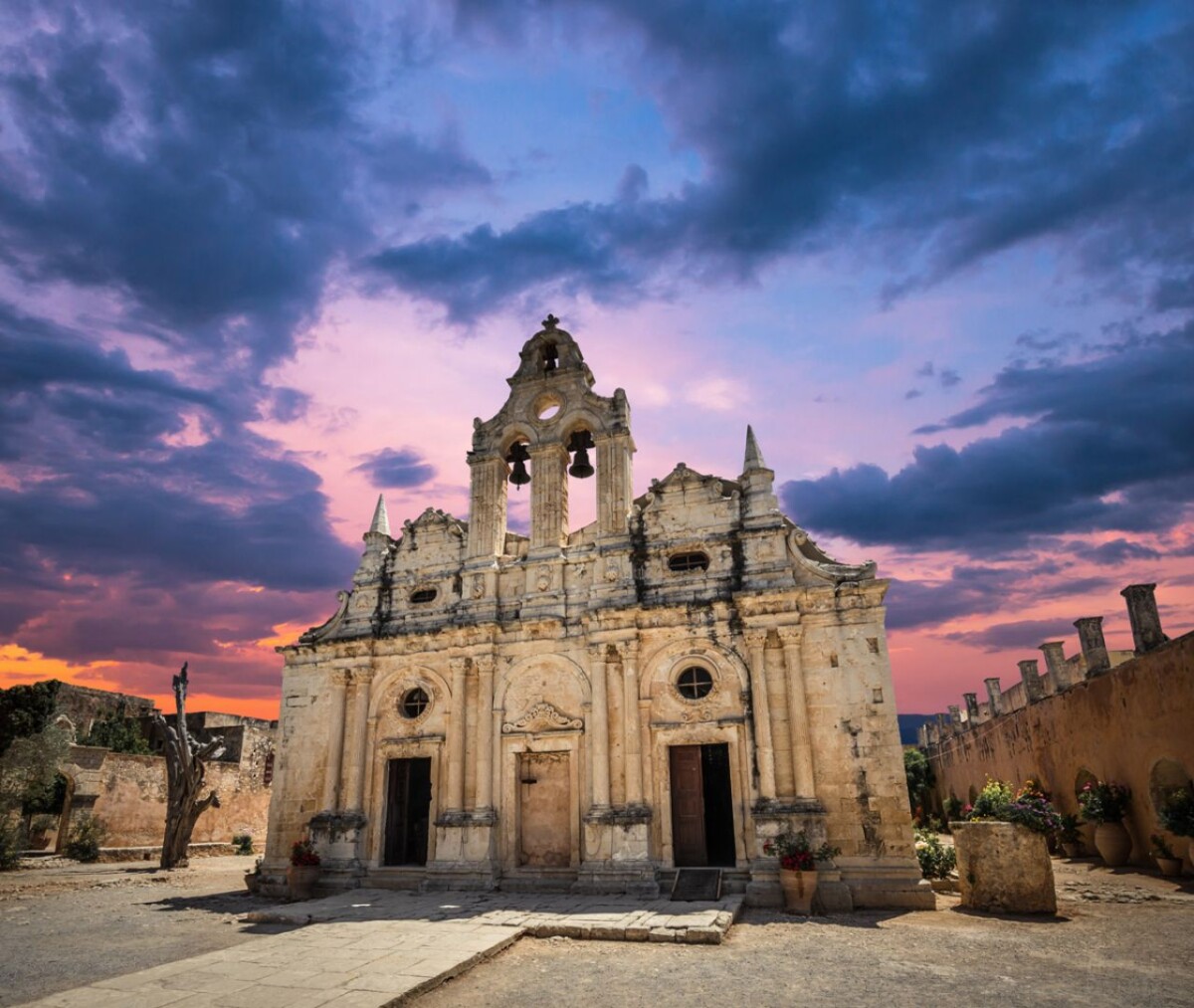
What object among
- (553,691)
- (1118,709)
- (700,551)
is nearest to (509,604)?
(553,691)

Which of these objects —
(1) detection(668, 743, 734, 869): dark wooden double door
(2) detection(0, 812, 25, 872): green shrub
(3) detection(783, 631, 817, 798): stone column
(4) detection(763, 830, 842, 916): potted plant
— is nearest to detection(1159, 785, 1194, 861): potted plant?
(4) detection(763, 830, 842, 916): potted plant

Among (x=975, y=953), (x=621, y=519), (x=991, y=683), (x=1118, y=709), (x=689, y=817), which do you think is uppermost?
(x=621, y=519)

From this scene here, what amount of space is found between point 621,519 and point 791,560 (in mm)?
3934

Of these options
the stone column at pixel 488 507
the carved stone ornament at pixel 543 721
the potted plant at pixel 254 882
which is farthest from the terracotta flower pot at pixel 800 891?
the potted plant at pixel 254 882

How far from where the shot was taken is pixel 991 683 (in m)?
29.4

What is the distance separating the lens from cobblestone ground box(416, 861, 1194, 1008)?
23.8 ft

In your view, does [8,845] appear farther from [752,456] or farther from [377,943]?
[752,456]

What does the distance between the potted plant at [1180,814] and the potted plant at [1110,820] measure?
2514 mm

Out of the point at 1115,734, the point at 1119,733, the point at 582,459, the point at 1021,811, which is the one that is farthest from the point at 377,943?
the point at 1115,734

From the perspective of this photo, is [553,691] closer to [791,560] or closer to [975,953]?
[791,560]

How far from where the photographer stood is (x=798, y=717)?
13844 mm

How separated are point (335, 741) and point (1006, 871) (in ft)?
45.8

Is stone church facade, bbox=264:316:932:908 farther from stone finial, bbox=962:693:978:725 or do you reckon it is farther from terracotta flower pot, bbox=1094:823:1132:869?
stone finial, bbox=962:693:978:725

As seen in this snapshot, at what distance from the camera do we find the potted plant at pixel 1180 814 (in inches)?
505
